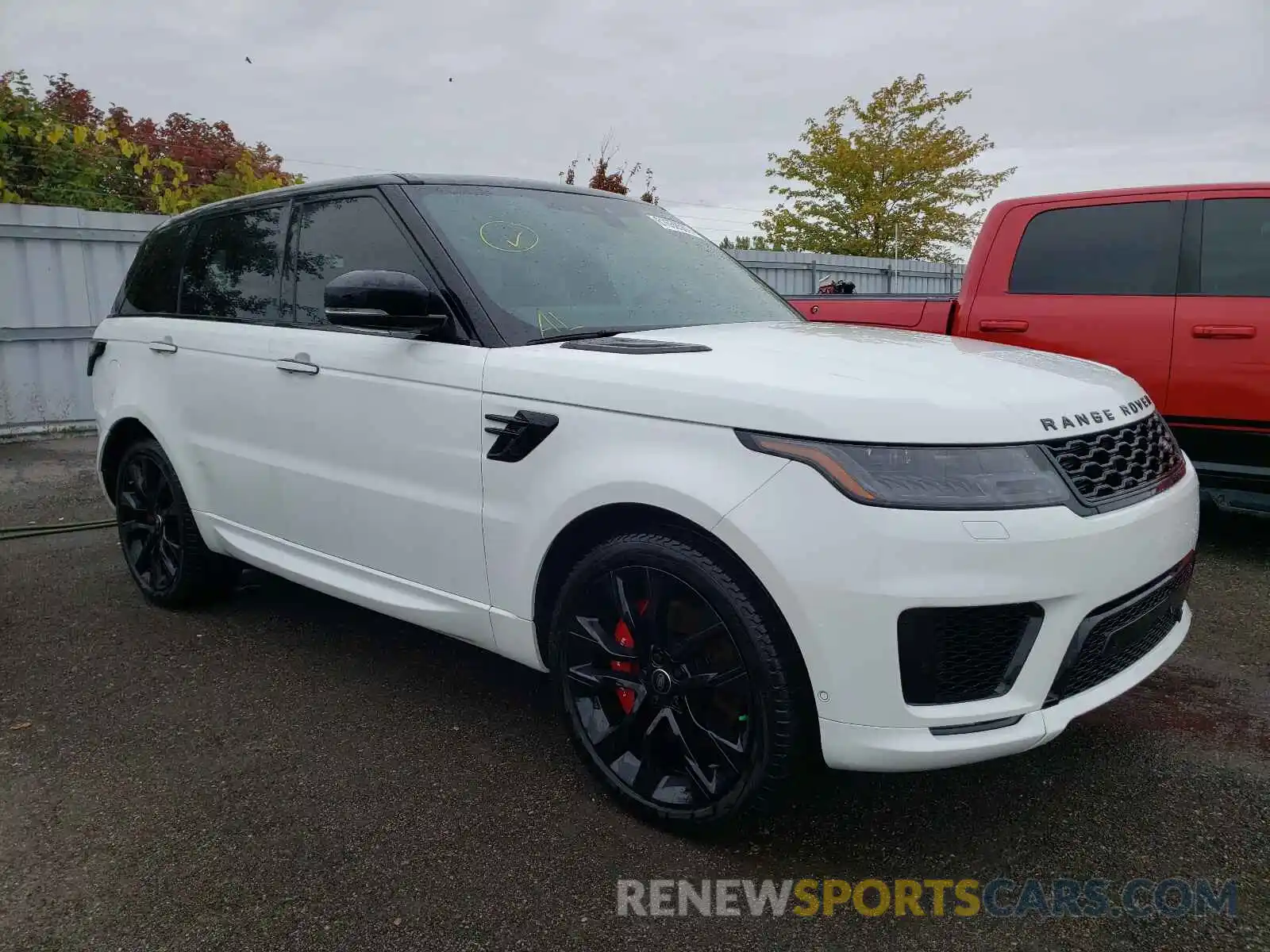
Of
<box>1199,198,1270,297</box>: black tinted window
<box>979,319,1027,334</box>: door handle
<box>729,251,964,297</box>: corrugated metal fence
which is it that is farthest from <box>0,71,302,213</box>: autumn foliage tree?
<box>1199,198,1270,297</box>: black tinted window

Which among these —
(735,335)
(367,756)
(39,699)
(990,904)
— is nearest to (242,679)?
(39,699)

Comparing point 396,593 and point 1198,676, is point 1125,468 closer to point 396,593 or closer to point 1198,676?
point 1198,676

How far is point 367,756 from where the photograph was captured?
3.00 meters

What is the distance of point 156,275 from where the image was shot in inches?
174

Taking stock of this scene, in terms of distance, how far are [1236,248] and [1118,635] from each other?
11.3 ft

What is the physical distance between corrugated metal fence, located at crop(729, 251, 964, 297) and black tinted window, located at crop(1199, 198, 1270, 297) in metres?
8.08

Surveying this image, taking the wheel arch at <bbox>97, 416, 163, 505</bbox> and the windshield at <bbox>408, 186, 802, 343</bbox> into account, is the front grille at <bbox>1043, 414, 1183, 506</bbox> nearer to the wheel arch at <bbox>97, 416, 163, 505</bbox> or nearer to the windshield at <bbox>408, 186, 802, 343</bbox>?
the windshield at <bbox>408, 186, 802, 343</bbox>

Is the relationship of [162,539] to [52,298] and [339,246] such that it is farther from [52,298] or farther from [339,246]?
[52,298]

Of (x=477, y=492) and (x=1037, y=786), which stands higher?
(x=477, y=492)

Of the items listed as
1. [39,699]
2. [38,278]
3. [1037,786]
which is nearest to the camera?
[1037,786]

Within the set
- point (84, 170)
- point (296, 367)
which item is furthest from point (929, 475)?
point (84, 170)

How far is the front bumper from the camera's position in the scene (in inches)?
81.7

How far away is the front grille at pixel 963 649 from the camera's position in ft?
6.91

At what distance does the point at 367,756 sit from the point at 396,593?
19.9 inches
